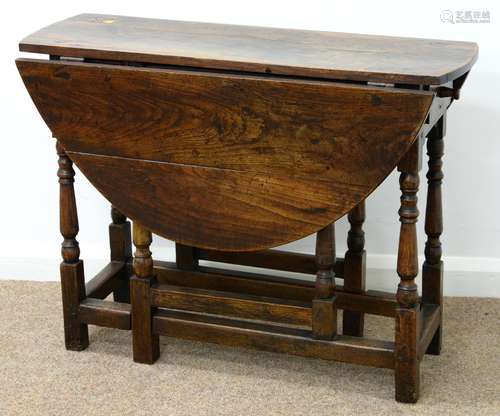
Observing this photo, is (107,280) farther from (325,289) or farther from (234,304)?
(325,289)

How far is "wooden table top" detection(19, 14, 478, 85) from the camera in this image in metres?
2.24

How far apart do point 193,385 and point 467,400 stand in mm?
664

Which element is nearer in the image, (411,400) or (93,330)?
(411,400)


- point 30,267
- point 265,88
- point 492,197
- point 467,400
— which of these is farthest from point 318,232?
point 30,267

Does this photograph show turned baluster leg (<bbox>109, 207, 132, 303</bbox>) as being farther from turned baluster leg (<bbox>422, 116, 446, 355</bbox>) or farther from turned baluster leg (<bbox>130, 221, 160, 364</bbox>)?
turned baluster leg (<bbox>422, 116, 446, 355</bbox>)

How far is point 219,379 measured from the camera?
2592mm

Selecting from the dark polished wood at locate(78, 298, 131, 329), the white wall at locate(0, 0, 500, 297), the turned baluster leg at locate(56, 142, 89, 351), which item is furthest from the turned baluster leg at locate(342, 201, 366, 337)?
the turned baluster leg at locate(56, 142, 89, 351)

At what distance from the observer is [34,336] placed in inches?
111

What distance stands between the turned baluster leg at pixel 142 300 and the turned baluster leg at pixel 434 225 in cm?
71

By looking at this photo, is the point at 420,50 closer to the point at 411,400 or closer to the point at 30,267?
the point at 411,400

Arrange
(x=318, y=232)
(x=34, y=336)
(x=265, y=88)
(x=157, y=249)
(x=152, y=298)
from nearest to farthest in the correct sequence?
(x=265, y=88), (x=318, y=232), (x=152, y=298), (x=34, y=336), (x=157, y=249)

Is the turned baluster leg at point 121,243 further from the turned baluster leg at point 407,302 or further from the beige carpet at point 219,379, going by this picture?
the turned baluster leg at point 407,302

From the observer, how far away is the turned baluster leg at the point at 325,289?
2441mm

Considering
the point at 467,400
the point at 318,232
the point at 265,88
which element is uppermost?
the point at 265,88
